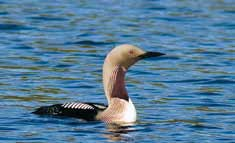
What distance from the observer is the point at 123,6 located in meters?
21.9

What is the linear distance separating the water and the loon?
4.4 inches

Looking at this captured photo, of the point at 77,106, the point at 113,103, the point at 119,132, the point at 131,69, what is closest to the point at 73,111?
the point at 77,106

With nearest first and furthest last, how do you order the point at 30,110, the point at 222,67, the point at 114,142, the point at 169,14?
the point at 114,142, the point at 30,110, the point at 222,67, the point at 169,14

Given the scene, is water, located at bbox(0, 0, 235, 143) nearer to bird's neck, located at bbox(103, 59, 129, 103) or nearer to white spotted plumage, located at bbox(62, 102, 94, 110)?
white spotted plumage, located at bbox(62, 102, 94, 110)

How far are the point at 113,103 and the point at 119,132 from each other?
689mm

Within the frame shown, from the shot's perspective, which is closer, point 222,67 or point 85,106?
point 85,106

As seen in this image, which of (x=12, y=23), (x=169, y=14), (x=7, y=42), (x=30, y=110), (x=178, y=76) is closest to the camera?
(x=30, y=110)

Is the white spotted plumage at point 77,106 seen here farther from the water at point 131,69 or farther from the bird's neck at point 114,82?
the bird's neck at point 114,82

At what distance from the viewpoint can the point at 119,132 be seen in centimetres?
1161

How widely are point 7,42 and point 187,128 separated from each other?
23.0 feet

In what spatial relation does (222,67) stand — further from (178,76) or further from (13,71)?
(13,71)

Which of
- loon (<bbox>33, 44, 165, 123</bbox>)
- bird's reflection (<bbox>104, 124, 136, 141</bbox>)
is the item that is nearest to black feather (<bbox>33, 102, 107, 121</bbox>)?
loon (<bbox>33, 44, 165, 123</bbox>)

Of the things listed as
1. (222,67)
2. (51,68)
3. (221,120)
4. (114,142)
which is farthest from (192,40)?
(114,142)

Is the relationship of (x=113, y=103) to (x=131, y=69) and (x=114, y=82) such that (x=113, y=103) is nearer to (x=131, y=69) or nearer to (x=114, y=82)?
(x=114, y=82)
